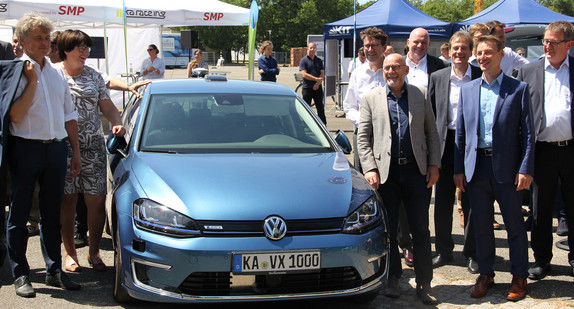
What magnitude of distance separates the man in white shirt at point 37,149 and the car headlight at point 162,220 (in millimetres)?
973

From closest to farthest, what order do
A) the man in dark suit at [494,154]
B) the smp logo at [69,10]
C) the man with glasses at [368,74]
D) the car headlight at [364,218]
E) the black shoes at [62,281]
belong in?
the car headlight at [364,218] → the man in dark suit at [494,154] → the black shoes at [62,281] → the man with glasses at [368,74] → the smp logo at [69,10]

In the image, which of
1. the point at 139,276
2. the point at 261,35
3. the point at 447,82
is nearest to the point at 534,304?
the point at 447,82

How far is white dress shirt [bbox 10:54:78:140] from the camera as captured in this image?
4395 mm

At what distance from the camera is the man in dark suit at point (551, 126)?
192 inches

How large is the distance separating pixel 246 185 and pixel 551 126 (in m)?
2.43

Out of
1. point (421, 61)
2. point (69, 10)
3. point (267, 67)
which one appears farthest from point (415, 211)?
point (69, 10)

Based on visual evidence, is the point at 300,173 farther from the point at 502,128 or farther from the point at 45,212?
the point at 45,212

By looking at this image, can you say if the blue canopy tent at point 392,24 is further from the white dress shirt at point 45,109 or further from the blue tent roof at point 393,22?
the white dress shirt at point 45,109

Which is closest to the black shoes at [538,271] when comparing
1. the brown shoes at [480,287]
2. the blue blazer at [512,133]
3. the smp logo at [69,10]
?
the brown shoes at [480,287]

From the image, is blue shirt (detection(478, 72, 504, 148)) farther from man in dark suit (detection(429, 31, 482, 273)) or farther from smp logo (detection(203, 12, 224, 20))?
smp logo (detection(203, 12, 224, 20))

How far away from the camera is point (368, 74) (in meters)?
5.68

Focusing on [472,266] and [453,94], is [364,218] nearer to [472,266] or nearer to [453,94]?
[472,266]

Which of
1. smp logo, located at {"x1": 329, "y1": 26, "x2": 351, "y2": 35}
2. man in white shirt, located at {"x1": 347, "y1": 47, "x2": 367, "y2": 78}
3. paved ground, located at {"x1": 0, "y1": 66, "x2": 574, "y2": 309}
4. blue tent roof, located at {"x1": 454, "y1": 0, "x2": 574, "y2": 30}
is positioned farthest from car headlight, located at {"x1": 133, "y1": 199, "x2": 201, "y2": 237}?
blue tent roof, located at {"x1": 454, "y1": 0, "x2": 574, "y2": 30}

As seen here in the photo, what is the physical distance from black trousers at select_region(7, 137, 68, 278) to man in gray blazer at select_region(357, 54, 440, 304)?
7.16 feet
